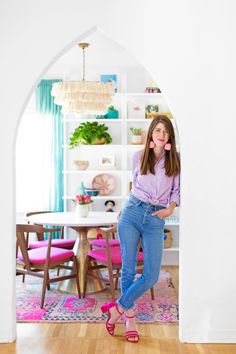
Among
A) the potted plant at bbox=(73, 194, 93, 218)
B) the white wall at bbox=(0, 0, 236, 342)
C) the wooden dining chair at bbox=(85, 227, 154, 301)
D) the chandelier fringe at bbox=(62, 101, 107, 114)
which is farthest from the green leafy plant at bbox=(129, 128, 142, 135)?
the white wall at bbox=(0, 0, 236, 342)

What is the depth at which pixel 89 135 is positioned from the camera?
6223mm

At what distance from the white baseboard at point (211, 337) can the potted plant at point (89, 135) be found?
3.24 meters

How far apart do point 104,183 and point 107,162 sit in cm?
28

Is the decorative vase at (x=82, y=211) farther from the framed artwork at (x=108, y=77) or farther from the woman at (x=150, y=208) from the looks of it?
the framed artwork at (x=108, y=77)

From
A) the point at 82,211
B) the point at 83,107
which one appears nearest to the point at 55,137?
the point at 83,107

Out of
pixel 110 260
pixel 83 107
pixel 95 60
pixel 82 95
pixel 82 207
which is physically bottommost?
pixel 110 260

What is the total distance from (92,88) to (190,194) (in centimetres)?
194

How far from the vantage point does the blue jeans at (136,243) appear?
3.50 metres

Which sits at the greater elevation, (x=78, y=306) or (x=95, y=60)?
(x=95, y=60)

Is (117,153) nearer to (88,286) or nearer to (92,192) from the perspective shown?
(92,192)

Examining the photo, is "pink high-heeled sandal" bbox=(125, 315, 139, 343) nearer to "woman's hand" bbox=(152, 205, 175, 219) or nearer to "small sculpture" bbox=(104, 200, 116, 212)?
"woman's hand" bbox=(152, 205, 175, 219)

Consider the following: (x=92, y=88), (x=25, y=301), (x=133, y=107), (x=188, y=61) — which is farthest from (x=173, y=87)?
(x=133, y=107)

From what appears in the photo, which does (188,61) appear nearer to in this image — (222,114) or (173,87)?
(173,87)

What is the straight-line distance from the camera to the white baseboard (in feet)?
11.4
